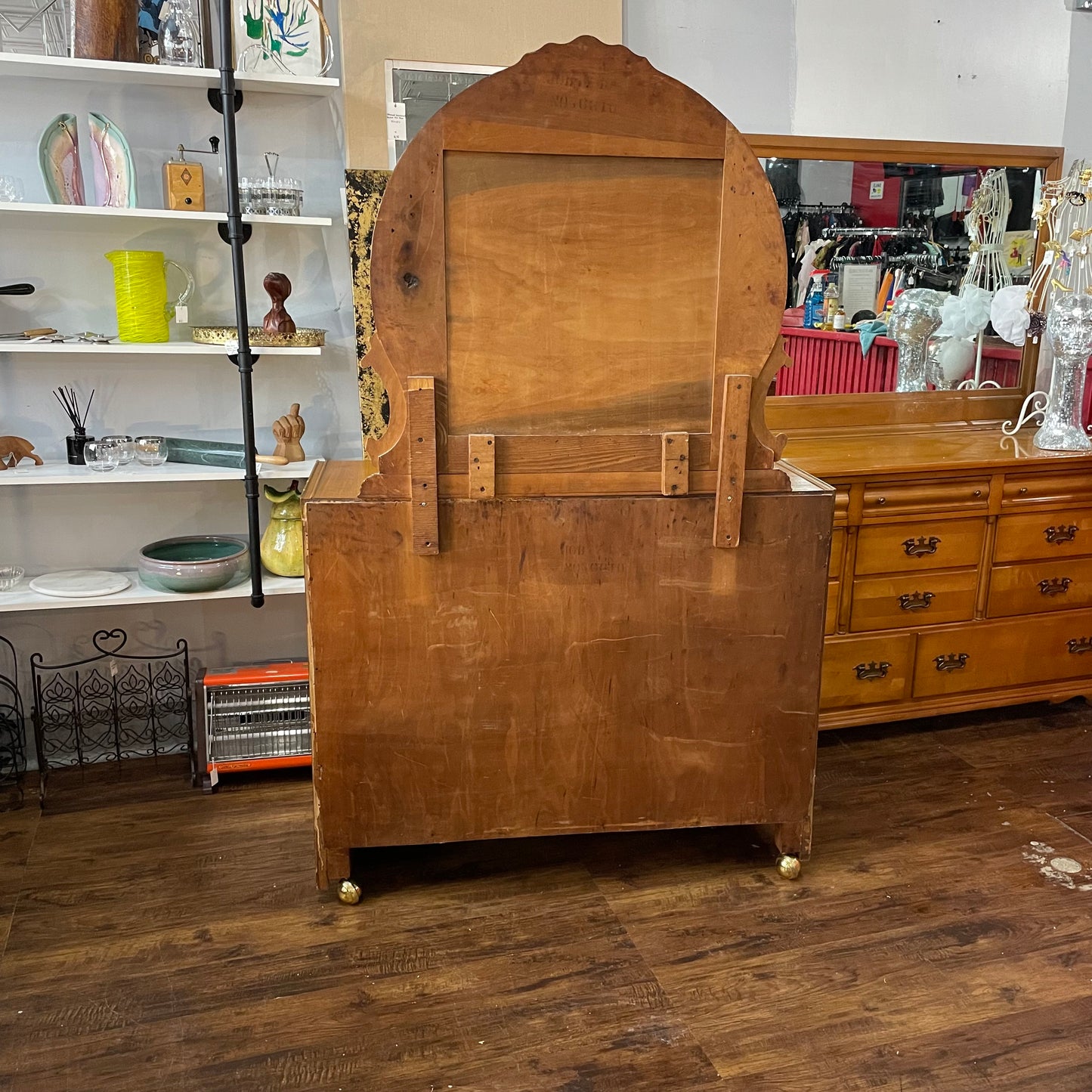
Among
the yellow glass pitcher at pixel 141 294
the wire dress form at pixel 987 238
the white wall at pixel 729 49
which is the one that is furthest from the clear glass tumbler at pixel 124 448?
the wire dress form at pixel 987 238

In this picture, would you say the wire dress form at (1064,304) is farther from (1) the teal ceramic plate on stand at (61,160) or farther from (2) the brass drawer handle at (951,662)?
(1) the teal ceramic plate on stand at (61,160)

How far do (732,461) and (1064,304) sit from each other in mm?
1762

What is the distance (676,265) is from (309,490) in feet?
2.99

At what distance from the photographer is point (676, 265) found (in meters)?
2.13

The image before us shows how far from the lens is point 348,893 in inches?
93.4

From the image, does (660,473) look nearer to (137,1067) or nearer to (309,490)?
(309,490)

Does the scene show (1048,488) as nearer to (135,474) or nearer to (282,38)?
(282,38)

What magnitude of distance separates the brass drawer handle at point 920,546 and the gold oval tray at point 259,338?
1787 mm

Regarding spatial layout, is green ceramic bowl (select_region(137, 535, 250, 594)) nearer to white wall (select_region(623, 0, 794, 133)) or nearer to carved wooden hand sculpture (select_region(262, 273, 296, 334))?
carved wooden hand sculpture (select_region(262, 273, 296, 334))

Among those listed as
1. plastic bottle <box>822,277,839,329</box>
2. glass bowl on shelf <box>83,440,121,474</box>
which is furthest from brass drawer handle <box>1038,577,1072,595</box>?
glass bowl on shelf <box>83,440,121,474</box>

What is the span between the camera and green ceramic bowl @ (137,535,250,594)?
281 cm

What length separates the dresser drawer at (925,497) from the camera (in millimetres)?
3031

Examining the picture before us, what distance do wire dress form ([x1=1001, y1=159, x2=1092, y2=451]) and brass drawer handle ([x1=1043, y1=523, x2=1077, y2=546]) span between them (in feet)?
0.81

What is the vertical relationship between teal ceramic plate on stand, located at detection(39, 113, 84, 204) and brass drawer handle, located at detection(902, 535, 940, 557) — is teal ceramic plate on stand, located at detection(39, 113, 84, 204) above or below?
above
